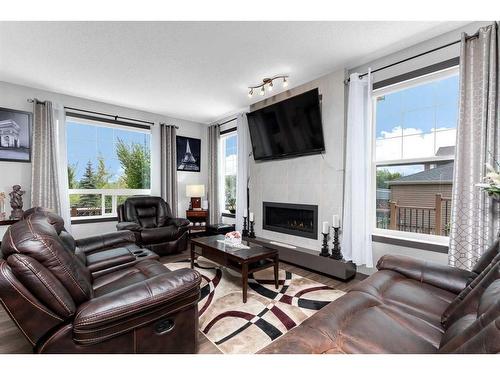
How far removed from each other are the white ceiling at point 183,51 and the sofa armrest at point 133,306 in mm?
2129

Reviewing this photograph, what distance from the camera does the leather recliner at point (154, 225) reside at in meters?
3.43

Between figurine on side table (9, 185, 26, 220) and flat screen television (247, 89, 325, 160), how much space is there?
3414 mm

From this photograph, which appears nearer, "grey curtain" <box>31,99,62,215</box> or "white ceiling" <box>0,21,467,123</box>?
"white ceiling" <box>0,21,467,123</box>

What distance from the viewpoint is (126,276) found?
1.82m

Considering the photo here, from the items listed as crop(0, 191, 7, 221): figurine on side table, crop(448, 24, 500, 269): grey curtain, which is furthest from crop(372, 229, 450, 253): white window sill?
crop(0, 191, 7, 221): figurine on side table

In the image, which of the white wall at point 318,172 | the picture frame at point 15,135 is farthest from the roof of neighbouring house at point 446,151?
the picture frame at point 15,135

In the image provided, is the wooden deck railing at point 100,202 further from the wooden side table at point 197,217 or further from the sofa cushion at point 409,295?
the sofa cushion at point 409,295

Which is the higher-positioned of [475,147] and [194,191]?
[475,147]

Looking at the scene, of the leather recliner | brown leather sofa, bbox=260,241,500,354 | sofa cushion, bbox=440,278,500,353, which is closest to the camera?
sofa cushion, bbox=440,278,500,353

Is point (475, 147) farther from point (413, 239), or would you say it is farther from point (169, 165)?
point (169, 165)

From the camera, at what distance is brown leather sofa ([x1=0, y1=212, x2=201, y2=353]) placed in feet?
3.37

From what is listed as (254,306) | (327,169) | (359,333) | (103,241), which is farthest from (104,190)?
(359,333)

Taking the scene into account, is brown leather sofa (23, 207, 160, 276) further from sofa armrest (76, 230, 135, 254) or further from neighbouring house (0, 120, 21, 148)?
neighbouring house (0, 120, 21, 148)

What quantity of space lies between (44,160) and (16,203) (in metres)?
0.68
